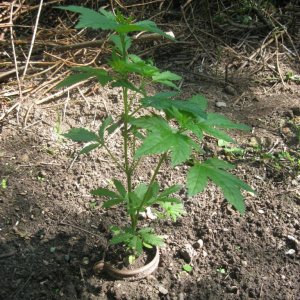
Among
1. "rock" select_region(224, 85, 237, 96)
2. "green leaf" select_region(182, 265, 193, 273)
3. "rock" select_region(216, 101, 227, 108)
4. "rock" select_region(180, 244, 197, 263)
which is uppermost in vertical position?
"rock" select_region(224, 85, 237, 96)

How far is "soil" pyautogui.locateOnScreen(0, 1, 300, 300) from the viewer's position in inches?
75.7

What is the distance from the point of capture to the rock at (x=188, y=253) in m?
2.03

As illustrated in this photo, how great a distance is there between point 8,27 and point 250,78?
1978 mm

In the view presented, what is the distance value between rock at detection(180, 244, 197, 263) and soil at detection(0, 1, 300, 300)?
15 millimetres

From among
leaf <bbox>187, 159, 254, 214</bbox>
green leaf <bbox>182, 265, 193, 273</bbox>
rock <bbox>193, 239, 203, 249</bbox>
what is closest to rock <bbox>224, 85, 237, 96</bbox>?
rock <bbox>193, 239, 203, 249</bbox>

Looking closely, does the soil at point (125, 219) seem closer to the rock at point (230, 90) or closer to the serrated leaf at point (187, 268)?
the serrated leaf at point (187, 268)

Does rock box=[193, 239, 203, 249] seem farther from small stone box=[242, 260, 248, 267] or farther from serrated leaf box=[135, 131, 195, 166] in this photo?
serrated leaf box=[135, 131, 195, 166]

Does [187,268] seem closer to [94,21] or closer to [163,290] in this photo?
[163,290]

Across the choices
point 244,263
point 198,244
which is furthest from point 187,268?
point 244,263

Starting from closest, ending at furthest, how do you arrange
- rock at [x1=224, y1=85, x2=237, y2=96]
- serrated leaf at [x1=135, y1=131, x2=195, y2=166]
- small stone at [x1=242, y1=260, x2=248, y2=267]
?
1. serrated leaf at [x1=135, y1=131, x2=195, y2=166]
2. small stone at [x1=242, y1=260, x2=248, y2=267]
3. rock at [x1=224, y1=85, x2=237, y2=96]

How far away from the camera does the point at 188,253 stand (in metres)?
2.03

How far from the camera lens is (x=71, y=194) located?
2318 mm

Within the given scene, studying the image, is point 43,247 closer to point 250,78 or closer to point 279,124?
point 279,124

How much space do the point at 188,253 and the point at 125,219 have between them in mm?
383
